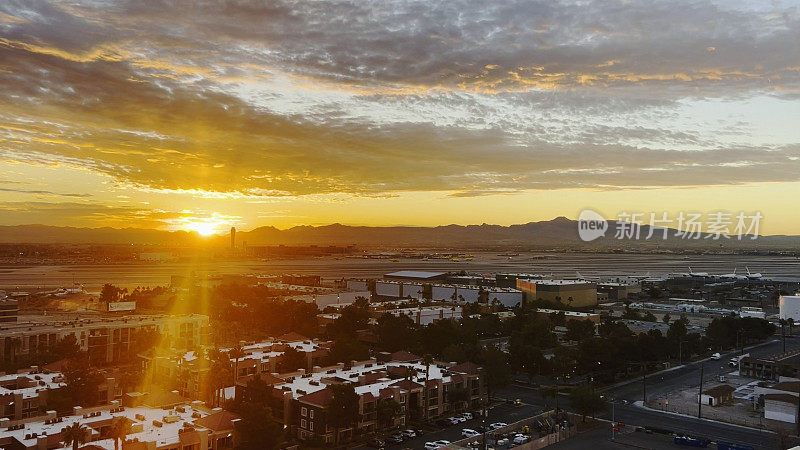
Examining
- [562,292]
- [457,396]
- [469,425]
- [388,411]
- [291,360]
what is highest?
[562,292]

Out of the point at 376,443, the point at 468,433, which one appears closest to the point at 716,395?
the point at 468,433

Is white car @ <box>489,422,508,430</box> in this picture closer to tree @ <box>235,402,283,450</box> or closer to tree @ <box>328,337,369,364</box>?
tree @ <box>235,402,283,450</box>

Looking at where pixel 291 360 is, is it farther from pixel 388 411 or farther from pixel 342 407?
pixel 342 407

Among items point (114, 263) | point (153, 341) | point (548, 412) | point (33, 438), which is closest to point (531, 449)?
point (548, 412)

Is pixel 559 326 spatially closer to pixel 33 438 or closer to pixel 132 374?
pixel 132 374

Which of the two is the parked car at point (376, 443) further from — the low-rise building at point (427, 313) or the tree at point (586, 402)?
the low-rise building at point (427, 313)

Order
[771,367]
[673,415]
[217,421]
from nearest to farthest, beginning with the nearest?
1. [217,421]
2. [673,415]
3. [771,367]

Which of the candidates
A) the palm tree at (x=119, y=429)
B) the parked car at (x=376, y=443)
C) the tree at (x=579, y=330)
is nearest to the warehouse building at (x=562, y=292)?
the tree at (x=579, y=330)

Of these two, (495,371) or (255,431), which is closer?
(255,431)
